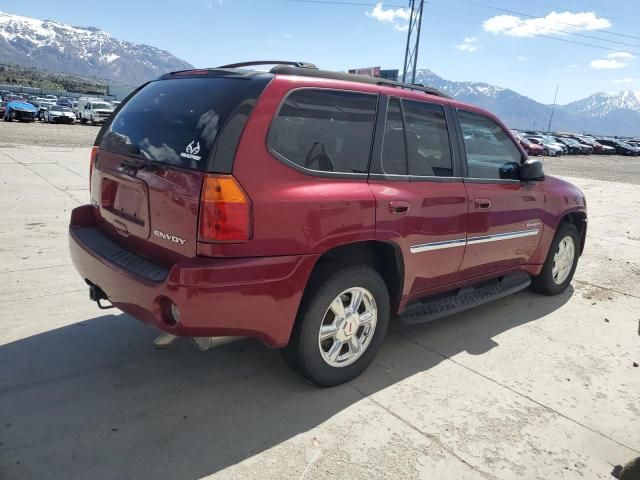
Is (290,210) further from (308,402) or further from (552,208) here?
(552,208)

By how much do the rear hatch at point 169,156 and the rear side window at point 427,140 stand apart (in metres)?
1.14

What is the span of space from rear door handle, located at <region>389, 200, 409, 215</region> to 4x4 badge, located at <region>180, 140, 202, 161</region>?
1209 millimetres

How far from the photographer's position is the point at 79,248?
319cm

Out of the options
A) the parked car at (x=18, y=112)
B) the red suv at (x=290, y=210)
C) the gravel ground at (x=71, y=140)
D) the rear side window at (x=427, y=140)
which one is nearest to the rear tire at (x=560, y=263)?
the red suv at (x=290, y=210)

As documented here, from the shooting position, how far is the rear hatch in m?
2.54

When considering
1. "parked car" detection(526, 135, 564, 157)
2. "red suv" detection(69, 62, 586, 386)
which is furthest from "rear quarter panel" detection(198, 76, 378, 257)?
"parked car" detection(526, 135, 564, 157)

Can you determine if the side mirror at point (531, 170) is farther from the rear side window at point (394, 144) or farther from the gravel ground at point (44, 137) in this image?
the gravel ground at point (44, 137)

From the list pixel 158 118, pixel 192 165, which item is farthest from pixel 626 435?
pixel 158 118

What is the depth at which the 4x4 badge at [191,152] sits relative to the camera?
2.56 m

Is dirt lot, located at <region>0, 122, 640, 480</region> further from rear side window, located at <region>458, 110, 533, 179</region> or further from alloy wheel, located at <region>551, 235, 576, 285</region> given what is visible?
rear side window, located at <region>458, 110, 533, 179</region>

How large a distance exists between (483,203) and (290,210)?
6.09ft

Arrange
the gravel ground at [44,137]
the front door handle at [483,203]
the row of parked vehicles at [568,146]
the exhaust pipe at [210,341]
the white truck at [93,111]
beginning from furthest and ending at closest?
the row of parked vehicles at [568,146] < the white truck at [93,111] < the gravel ground at [44,137] < the front door handle at [483,203] < the exhaust pipe at [210,341]

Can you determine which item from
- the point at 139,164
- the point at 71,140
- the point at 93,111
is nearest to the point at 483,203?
the point at 139,164

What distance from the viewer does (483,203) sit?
12.7 feet
